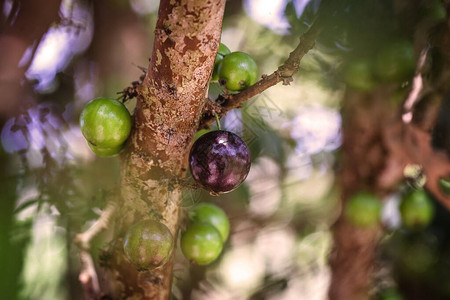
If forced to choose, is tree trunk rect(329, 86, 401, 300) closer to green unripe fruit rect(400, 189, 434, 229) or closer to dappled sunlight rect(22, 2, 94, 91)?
green unripe fruit rect(400, 189, 434, 229)

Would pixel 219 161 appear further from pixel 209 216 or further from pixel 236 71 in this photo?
pixel 209 216

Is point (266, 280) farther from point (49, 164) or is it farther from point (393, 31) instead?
point (393, 31)

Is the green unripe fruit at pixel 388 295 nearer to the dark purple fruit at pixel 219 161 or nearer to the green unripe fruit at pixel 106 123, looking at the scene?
the dark purple fruit at pixel 219 161

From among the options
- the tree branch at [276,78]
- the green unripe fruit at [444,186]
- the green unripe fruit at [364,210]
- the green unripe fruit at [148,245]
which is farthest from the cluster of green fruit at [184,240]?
the green unripe fruit at [444,186]

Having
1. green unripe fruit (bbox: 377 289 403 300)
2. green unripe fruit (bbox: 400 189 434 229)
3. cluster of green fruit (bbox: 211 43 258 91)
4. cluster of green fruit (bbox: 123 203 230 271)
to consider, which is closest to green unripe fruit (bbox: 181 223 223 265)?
cluster of green fruit (bbox: 123 203 230 271)

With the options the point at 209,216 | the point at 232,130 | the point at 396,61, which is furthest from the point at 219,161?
the point at 396,61

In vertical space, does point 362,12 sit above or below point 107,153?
above

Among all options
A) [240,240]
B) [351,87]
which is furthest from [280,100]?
[240,240]
